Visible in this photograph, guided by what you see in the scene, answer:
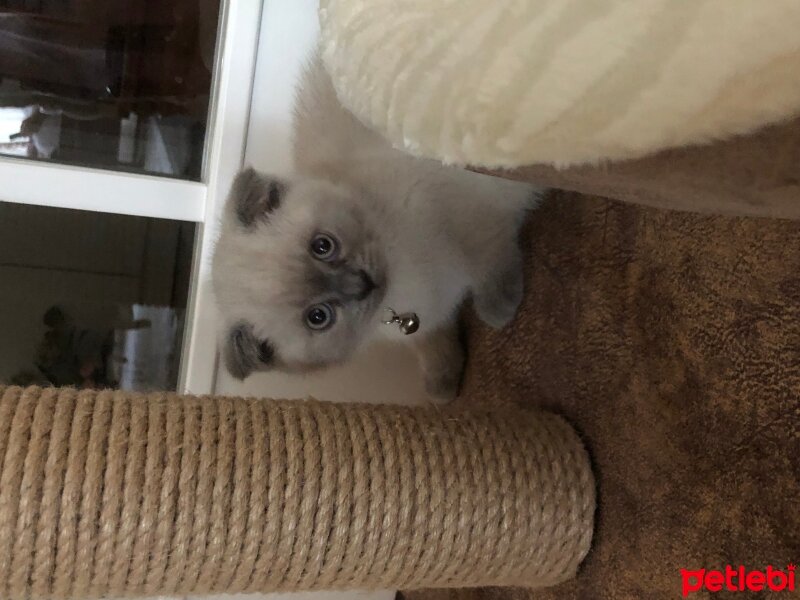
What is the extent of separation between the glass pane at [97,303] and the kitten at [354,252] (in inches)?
14.5

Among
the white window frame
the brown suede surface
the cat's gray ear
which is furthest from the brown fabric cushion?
the white window frame

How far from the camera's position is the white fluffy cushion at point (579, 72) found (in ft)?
0.91

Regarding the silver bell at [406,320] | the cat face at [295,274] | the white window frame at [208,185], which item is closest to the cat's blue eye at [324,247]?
the cat face at [295,274]

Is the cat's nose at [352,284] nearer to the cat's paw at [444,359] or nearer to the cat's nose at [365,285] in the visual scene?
the cat's nose at [365,285]

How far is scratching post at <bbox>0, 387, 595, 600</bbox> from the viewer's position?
68 centimetres

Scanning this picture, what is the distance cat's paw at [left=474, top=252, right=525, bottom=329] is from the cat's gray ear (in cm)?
35

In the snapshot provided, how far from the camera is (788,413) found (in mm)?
618

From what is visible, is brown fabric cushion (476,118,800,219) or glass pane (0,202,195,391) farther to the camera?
glass pane (0,202,195,391)

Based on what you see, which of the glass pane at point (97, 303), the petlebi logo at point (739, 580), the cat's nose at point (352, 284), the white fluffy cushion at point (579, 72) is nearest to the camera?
the white fluffy cushion at point (579, 72)

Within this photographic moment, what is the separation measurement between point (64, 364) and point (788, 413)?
136 cm

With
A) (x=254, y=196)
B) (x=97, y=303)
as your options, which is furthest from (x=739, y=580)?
(x=97, y=303)

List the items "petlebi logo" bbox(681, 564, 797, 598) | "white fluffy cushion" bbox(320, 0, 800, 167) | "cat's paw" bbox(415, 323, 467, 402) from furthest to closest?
"cat's paw" bbox(415, 323, 467, 402)
"petlebi logo" bbox(681, 564, 797, 598)
"white fluffy cushion" bbox(320, 0, 800, 167)

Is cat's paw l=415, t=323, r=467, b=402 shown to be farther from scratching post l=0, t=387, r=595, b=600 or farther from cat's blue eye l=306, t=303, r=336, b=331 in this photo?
scratching post l=0, t=387, r=595, b=600

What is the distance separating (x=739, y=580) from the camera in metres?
0.64
